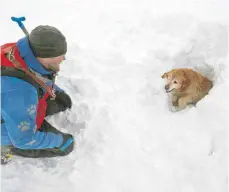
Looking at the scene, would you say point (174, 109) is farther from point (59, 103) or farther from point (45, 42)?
point (45, 42)

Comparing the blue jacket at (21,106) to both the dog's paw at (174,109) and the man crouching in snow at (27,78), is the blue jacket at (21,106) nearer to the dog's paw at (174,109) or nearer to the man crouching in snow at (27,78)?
the man crouching in snow at (27,78)

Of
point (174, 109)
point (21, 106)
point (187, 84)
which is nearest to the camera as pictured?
point (21, 106)

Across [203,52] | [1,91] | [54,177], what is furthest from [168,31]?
[1,91]

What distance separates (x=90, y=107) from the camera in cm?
434

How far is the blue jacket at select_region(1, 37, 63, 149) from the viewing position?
2855 millimetres

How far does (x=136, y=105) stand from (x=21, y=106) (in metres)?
1.83

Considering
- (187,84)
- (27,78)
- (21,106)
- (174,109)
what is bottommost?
(174,109)

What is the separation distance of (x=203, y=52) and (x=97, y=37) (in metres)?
1.71

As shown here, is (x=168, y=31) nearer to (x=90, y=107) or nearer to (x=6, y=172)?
(x=90, y=107)

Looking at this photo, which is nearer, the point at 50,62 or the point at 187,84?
the point at 50,62

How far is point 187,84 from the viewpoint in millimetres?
4645

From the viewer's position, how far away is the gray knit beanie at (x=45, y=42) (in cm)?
297

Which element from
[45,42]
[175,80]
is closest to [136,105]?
[175,80]

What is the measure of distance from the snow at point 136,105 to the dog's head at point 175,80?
0.13 m
